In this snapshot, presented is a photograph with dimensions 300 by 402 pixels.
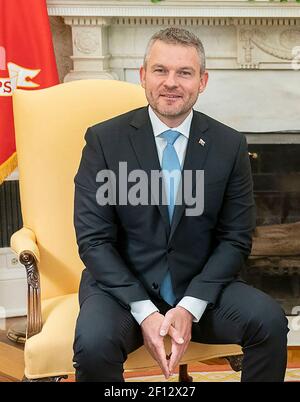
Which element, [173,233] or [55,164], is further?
[55,164]

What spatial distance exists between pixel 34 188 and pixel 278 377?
0.97 meters

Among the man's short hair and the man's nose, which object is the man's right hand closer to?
the man's nose

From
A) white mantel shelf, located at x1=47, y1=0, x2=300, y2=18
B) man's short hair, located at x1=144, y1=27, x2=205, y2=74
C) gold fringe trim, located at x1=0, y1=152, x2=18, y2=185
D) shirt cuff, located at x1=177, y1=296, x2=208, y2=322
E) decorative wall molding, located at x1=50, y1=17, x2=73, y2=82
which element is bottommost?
shirt cuff, located at x1=177, y1=296, x2=208, y2=322

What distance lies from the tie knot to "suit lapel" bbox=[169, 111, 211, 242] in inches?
1.7

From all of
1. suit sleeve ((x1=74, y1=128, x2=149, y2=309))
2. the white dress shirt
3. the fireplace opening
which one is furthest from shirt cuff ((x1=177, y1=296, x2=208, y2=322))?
the fireplace opening

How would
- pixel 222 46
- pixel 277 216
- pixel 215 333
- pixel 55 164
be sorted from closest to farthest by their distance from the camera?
pixel 215 333, pixel 55 164, pixel 222 46, pixel 277 216

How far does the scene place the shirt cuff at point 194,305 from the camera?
1705 millimetres

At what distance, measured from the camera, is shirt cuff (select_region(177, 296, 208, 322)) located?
171cm

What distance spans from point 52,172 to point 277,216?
143 centimetres

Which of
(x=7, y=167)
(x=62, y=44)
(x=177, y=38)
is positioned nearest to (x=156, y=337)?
(x=177, y=38)

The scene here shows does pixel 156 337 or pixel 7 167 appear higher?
pixel 7 167

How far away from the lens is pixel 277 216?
3.12 m

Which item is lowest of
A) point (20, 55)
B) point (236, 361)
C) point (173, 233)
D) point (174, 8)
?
point (236, 361)

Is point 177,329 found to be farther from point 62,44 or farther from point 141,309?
point 62,44
